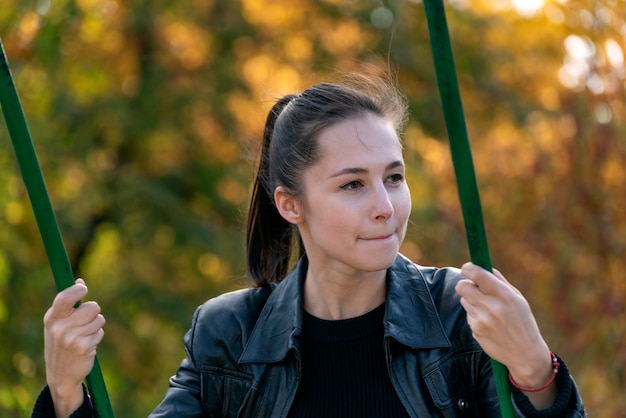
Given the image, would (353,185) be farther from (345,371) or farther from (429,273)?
(345,371)

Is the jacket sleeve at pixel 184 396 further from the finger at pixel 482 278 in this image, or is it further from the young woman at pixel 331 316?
the finger at pixel 482 278

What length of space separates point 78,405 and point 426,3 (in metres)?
1.34

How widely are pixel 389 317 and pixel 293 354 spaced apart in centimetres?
28

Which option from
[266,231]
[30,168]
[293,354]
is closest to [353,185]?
[293,354]

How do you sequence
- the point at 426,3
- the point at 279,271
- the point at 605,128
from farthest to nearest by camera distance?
the point at 605,128
the point at 279,271
the point at 426,3

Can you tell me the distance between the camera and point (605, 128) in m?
7.05

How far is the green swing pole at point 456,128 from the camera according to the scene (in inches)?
82.2

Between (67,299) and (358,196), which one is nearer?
(67,299)

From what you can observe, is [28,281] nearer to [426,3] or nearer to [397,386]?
[397,386]

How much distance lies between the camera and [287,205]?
3.19 metres

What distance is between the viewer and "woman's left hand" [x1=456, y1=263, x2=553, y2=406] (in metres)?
2.27

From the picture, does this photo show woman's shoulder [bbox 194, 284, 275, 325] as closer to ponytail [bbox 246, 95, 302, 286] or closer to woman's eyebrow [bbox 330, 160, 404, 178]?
ponytail [bbox 246, 95, 302, 286]

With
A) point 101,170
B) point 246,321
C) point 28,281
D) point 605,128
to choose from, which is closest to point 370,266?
point 246,321

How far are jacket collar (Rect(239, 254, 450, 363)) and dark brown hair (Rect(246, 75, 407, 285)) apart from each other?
0.20m
